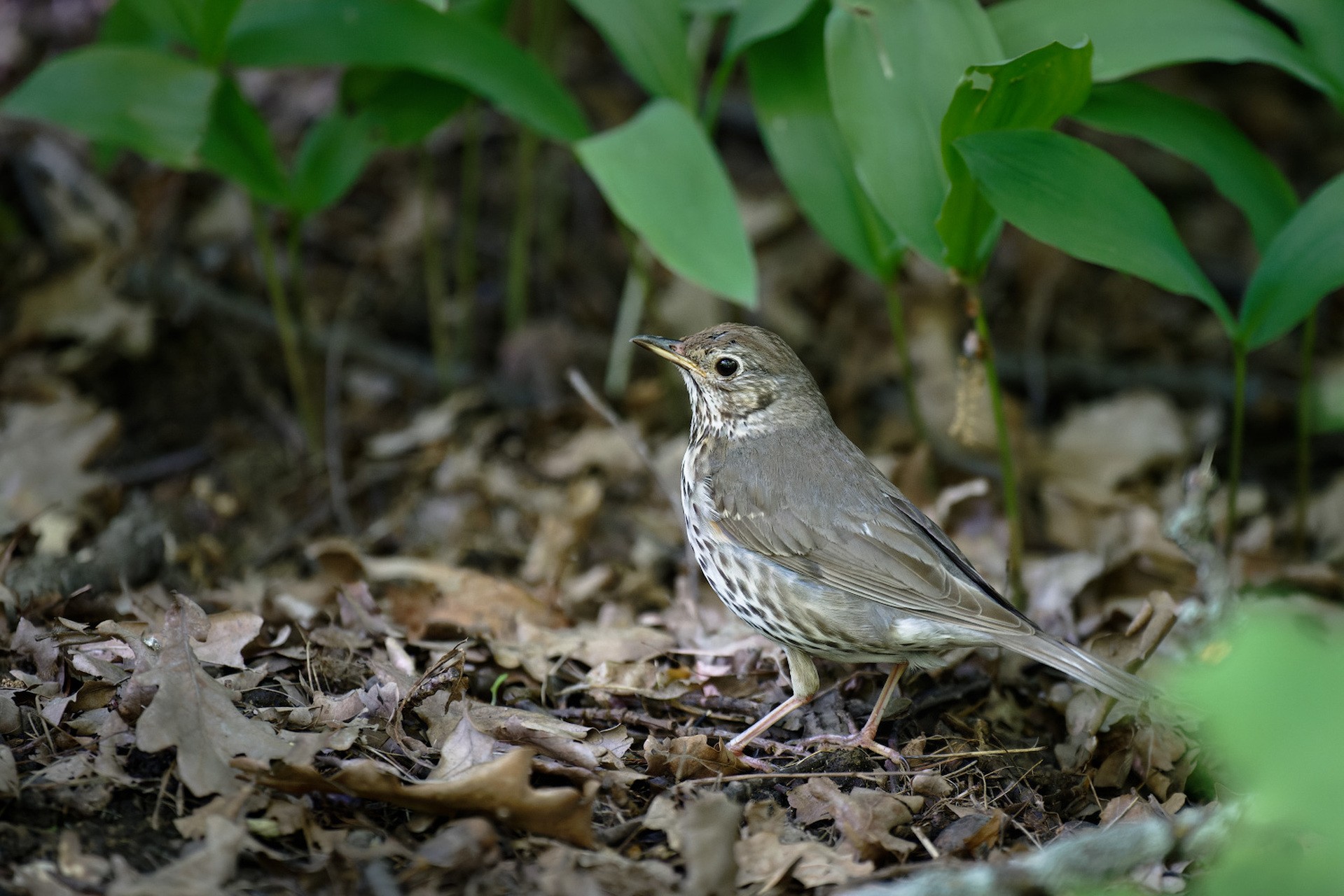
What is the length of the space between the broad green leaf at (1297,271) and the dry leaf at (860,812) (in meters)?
2.03

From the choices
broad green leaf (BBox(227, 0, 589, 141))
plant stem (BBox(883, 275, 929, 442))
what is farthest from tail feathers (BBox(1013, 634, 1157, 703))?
broad green leaf (BBox(227, 0, 589, 141))

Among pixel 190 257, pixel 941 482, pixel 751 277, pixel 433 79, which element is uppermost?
pixel 433 79

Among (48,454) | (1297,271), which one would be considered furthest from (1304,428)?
(48,454)

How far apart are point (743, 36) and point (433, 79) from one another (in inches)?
57.9

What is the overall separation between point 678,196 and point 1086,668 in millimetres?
2127

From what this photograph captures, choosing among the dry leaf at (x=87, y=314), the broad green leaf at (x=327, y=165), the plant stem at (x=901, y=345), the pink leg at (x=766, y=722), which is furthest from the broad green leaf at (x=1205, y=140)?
the dry leaf at (x=87, y=314)

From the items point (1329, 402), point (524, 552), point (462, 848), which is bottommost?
point (524, 552)

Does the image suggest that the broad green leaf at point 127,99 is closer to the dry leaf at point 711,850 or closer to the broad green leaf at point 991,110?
the broad green leaf at point 991,110

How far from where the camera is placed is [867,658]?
3.58 metres

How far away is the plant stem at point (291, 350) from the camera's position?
5.10 metres

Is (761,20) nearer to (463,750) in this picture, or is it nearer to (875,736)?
(875,736)

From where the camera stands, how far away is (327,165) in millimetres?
4922

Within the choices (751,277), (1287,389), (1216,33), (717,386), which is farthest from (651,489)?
(1287,389)

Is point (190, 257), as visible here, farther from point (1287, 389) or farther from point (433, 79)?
point (1287, 389)
